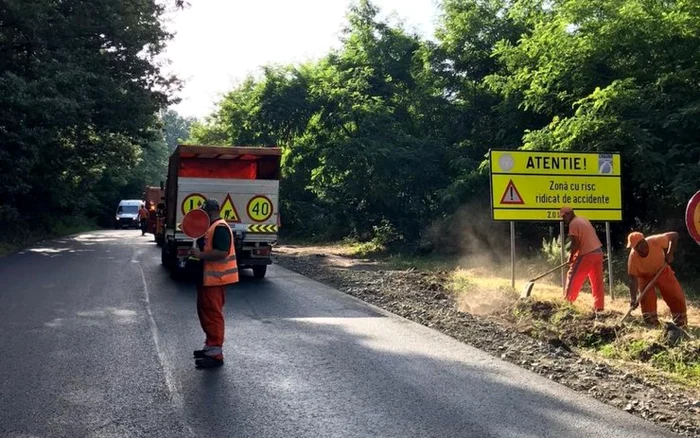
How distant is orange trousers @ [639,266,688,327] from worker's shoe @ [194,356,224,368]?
18.5 ft

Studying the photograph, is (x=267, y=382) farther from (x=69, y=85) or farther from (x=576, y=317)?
(x=69, y=85)

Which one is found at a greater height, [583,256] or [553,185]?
[553,185]

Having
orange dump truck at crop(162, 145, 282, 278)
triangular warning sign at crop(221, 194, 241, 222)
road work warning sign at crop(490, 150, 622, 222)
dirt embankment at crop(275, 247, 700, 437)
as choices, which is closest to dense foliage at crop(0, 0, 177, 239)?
orange dump truck at crop(162, 145, 282, 278)

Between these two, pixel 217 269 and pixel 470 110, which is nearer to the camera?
pixel 217 269

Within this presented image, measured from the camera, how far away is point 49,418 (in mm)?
5363

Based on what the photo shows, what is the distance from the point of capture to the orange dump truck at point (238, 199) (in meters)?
14.7

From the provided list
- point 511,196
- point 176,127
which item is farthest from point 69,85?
point 176,127

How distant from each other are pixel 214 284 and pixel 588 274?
6381 mm

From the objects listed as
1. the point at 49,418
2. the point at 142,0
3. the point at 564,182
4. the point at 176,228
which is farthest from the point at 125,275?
the point at 142,0

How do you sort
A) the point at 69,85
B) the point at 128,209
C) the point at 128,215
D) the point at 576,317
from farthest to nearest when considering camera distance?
the point at 128,209, the point at 128,215, the point at 69,85, the point at 576,317

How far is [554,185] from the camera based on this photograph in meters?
12.7

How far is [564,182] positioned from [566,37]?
3.98 meters

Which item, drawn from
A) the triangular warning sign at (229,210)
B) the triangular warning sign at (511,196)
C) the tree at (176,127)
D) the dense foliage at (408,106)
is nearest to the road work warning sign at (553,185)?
the triangular warning sign at (511,196)

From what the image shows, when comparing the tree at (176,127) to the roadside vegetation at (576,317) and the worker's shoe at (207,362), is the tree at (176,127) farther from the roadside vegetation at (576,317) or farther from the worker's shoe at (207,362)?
the worker's shoe at (207,362)
